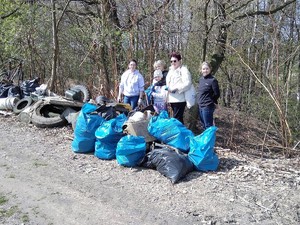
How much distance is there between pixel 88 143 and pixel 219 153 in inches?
83.2

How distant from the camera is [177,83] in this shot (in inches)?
217

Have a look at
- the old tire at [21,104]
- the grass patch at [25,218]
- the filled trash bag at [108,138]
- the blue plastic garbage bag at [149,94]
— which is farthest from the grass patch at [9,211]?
the old tire at [21,104]

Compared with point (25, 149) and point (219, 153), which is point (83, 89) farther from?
point (219, 153)

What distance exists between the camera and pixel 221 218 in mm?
3416

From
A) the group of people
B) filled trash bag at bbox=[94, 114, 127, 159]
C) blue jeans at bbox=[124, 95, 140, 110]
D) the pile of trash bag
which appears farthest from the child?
filled trash bag at bbox=[94, 114, 127, 159]

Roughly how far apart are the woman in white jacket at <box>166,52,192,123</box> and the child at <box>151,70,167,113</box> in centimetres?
32

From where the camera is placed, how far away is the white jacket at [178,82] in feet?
17.8

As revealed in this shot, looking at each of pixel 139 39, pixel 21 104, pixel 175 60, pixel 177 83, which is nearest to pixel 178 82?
pixel 177 83

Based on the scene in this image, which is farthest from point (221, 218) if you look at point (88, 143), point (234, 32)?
point (234, 32)

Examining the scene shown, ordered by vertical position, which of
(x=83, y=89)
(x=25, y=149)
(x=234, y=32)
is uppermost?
(x=234, y=32)

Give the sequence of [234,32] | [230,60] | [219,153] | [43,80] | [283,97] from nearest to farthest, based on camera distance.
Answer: [219,153] → [283,97] → [234,32] → [43,80] → [230,60]

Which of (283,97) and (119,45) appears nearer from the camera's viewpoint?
(283,97)

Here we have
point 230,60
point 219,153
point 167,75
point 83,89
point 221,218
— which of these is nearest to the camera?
point 221,218

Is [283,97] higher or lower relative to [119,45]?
lower
